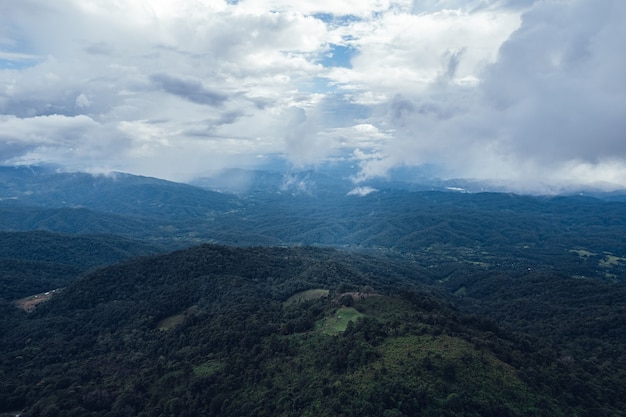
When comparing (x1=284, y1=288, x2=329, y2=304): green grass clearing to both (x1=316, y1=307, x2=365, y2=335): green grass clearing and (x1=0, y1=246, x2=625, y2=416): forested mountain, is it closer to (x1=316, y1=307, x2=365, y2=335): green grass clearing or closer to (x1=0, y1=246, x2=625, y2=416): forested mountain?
(x1=0, y1=246, x2=625, y2=416): forested mountain

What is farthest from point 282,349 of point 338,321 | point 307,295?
point 307,295

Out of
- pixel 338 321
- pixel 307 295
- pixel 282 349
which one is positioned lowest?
pixel 307 295

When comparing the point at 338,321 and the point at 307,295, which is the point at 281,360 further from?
the point at 307,295

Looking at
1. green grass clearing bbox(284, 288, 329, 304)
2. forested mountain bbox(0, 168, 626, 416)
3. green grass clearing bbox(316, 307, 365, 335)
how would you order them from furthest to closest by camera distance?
green grass clearing bbox(284, 288, 329, 304), green grass clearing bbox(316, 307, 365, 335), forested mountain bbox(0, 168, 626, 416)

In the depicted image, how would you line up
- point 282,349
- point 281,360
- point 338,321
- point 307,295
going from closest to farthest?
point 281,360
point 282,349
point 338,321
point 307,295

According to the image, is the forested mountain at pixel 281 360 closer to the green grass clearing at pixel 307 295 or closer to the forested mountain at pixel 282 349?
the forested mountain at pixel 282 349

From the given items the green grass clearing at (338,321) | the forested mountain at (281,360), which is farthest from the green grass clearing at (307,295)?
the green grass clearing at (338,321)

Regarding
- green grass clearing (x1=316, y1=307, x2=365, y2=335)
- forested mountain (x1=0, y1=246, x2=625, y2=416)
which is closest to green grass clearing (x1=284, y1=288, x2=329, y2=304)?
forested mountain (x1=0, y1=246, x2=625, y2=416)

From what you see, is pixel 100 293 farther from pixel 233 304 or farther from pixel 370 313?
pixel 370 313
